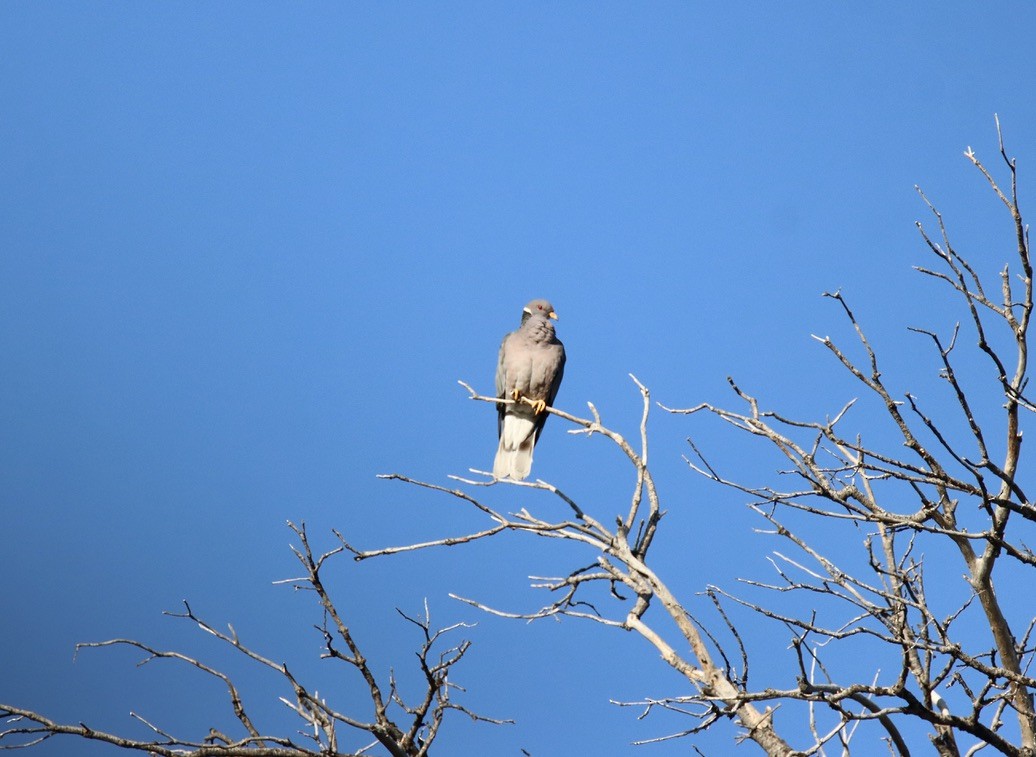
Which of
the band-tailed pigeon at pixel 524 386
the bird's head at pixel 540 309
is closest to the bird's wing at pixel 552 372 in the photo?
the band-tailed pigeon at pixel 524 386

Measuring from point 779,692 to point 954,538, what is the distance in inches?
38.8

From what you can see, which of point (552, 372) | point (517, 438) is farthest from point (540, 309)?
point (517, 438)

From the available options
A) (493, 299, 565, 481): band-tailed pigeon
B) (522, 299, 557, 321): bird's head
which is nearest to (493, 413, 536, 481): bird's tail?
(493, 299, 565, 481): band-tailed pigeon

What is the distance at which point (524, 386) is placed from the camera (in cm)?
806

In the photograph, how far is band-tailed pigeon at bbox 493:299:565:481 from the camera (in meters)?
8.06

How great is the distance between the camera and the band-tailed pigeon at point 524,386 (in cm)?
806

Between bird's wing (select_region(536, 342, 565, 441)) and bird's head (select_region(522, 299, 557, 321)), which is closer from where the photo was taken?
bird's wing (select_region(536, 342, 565, 441))

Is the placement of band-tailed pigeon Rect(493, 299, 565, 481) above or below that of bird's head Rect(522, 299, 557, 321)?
below

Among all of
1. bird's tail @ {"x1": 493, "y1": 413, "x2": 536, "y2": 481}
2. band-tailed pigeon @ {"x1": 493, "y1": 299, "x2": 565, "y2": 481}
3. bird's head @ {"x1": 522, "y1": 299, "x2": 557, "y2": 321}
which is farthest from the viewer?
bird's head @ {"x1": 522, "y1": 299, "x2": 557, "y2": 321}

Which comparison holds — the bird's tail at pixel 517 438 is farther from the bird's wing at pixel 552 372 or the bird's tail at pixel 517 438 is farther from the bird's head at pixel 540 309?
the bird's head at pixel 540 309

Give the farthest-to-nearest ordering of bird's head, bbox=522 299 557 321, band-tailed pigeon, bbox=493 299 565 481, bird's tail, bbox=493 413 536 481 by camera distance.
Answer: bird's head, bbox=522 299 557 321 → bird's tail, bbox=493 413 536 481 → band-tailed pigeon, bbox=493 299 565 481

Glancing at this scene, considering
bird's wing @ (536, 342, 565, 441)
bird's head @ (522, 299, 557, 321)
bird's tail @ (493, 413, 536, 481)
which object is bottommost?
bird's tail @ (493, 413, 536, 481)

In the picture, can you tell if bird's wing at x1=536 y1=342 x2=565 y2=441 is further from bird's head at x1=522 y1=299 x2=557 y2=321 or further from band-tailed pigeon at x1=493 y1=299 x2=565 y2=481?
bird's head at x1=522 y1=299 x2=557 y2=321

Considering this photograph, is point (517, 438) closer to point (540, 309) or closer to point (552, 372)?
point (552, 372)
